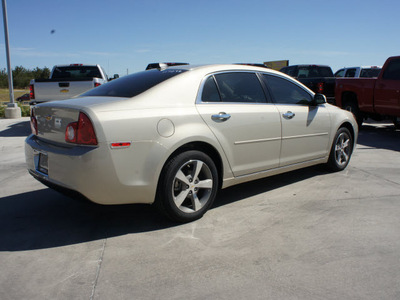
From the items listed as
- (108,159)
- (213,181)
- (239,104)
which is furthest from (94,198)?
(239,104)

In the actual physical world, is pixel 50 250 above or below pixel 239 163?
below

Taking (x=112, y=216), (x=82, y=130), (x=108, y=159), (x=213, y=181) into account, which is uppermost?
(x=82, y=130)

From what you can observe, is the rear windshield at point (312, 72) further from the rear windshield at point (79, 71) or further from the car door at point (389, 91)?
the rear windshield at point (79, 71)

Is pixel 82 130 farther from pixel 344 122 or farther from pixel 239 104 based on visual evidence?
pixel 344 122

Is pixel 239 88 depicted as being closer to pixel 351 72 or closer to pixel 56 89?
pixel 56 89

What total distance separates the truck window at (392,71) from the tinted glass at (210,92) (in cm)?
714

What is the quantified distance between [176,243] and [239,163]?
1.27m

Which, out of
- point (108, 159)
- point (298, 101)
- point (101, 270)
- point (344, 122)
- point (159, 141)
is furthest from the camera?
point (344, 122)

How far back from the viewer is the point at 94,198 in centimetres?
328

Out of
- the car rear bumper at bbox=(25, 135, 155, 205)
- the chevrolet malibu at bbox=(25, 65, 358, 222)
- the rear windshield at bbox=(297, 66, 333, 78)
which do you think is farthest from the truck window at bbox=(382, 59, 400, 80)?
the car rear bumper at bbox=(25, 135, 155, 205)

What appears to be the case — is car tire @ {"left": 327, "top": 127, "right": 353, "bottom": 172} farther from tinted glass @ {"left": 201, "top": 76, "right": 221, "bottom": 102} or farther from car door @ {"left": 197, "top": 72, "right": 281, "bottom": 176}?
tinted glass @ {"left": 201, "top": 76, "right": 221, "bottom": 102}

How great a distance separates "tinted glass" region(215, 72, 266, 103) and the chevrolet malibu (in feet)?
0.04

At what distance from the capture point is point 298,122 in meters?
4.86

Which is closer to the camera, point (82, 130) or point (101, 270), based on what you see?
point (101, 270)
